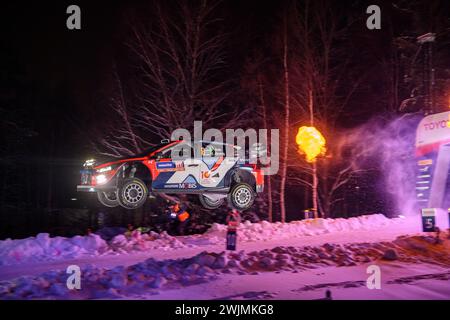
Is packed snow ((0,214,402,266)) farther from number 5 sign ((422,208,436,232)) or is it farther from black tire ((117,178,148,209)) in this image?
black tire ((117,178,148,209))

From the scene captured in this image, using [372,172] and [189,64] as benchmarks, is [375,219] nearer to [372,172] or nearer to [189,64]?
[372,172]

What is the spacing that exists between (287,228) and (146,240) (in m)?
5.06

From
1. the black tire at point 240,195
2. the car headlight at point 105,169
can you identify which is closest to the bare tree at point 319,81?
the black tire at point 240,195

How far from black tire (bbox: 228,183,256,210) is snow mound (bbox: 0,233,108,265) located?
7.02 m

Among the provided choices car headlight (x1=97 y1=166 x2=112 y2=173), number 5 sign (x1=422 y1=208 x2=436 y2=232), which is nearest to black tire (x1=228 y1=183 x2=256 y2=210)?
car headlight (x1=97 y1=166 x2=112 y2=173)

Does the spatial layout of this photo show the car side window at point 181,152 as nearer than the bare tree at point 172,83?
Yes

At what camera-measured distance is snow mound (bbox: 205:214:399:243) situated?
1479 cm

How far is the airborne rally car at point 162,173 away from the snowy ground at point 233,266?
95.6 inches

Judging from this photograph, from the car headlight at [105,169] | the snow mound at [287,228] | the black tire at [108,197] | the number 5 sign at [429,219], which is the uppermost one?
the car headlight at [105,169]

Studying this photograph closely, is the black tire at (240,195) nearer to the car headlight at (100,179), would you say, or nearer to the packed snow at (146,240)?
the car headlight at (100,179)

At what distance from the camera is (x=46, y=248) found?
12.5m

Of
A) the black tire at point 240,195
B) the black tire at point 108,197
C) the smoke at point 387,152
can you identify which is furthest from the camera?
the smoke at point 387,152

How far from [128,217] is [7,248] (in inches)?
201

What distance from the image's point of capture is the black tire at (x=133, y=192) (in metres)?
6.94
